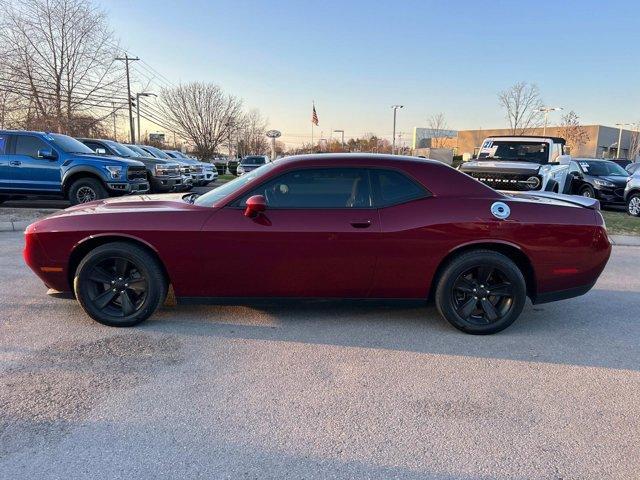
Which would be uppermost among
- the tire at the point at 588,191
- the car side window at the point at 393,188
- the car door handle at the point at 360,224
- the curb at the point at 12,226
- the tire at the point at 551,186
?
the car side window at the point at 393,188

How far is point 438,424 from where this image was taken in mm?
2697

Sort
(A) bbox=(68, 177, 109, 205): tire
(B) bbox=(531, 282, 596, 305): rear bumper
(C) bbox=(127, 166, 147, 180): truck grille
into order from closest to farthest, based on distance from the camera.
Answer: (B) bbox=(531, 282, 596, 305): rear bumper < (A) bbox=(68, 177, 109, 205): tire < (C) bbox=(127, 166, 147, 180): truck grille

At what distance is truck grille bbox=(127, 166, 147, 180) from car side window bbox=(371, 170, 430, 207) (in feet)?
27.9

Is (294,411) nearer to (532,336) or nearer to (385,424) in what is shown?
(385,424)

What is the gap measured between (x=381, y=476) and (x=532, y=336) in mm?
2470

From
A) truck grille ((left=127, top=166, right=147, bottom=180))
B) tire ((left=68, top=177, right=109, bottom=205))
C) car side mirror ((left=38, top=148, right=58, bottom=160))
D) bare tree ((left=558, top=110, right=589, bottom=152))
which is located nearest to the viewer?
car side mirror ((left=38, top=148, right=58, bottom=160))

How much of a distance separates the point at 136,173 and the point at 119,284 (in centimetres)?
802

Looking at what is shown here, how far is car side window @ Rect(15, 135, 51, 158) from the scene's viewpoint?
10492mm

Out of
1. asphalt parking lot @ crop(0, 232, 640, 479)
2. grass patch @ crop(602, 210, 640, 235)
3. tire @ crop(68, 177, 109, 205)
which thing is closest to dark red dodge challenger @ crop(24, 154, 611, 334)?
asphalt parking lot @ crop(0, 232, 640, 479)

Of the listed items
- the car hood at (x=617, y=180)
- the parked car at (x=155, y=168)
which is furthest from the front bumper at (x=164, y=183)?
the car hood at (x=617, y=180)

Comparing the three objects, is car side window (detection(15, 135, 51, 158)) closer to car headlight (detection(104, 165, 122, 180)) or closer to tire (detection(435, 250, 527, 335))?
car headlight (detection(104, 165, 122, 180))

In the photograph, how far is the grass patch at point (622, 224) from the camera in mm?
9516

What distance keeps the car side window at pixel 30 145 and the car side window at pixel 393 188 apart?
31.3ft

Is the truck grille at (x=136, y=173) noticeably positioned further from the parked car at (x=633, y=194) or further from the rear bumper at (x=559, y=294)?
the parked car at (x=633, y=194)
